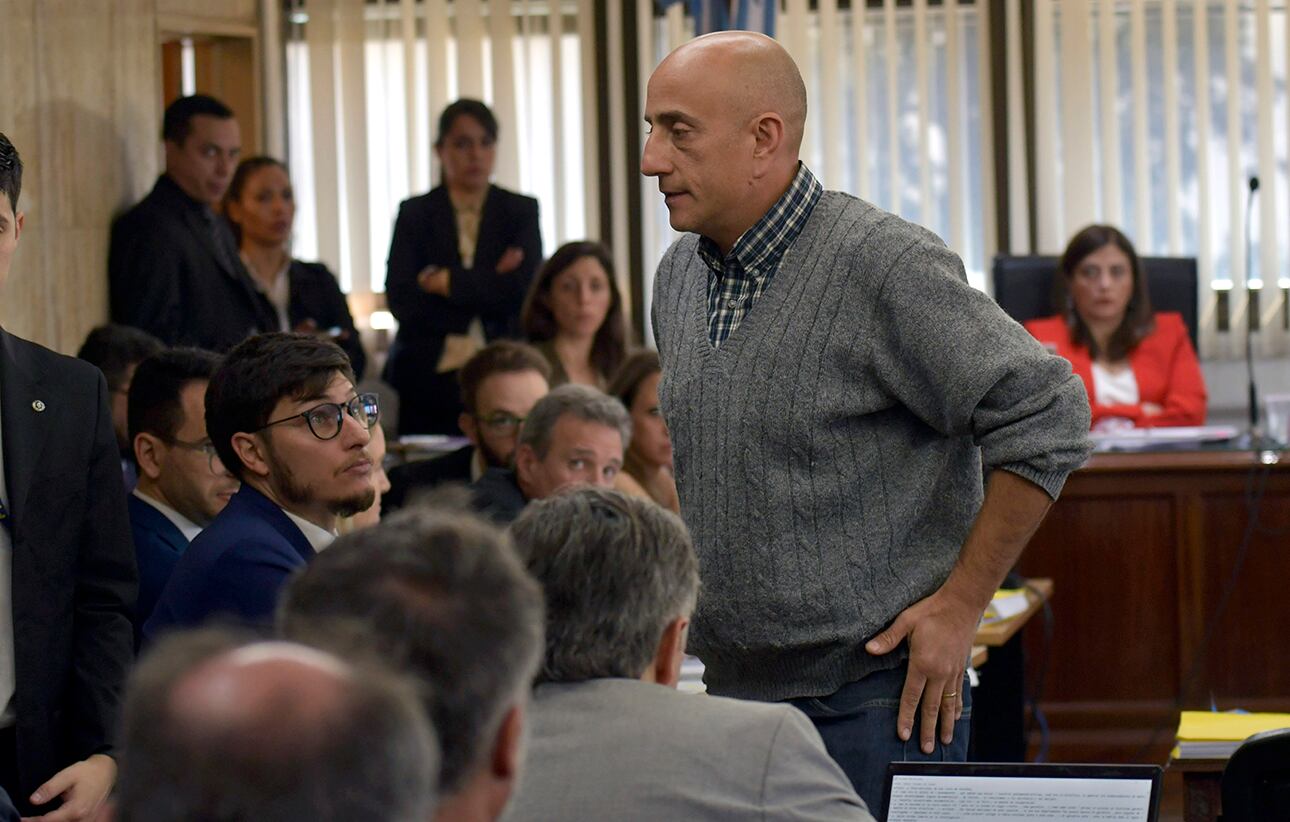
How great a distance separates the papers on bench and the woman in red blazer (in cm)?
50

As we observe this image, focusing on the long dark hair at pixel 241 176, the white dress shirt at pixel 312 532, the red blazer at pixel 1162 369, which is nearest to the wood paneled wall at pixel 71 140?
the long dark hair at pixel 241 176

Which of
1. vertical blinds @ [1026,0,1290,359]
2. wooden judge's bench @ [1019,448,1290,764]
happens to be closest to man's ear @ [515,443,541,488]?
wooden judge's bench @ [1019,448,1290,764]

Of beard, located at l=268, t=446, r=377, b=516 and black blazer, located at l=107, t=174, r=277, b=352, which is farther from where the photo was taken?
black blazer, located at l=107, t=174, r=277, b=352

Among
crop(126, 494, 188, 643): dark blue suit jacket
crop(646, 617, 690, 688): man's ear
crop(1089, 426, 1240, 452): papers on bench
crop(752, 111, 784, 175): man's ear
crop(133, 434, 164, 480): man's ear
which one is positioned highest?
crop(752, 111, 784, 175): man's ear

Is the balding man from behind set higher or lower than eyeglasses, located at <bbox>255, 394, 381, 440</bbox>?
lower

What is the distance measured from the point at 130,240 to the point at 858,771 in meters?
3.27

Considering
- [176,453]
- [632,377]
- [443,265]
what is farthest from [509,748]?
[443,265]

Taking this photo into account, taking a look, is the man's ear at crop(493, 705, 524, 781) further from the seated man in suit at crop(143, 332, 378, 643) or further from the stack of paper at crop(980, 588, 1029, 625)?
the stack of paper at crop(980, 588, 1029, 625)

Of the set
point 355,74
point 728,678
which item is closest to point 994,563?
point 728,678

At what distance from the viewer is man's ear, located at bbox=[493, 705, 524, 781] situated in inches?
35.7

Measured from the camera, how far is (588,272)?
5.25 metres

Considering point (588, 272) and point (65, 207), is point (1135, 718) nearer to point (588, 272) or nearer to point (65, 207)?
point (588, 272)

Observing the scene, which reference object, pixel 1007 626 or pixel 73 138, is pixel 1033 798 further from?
pixel 73 138

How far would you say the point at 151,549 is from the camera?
2.94 meters
